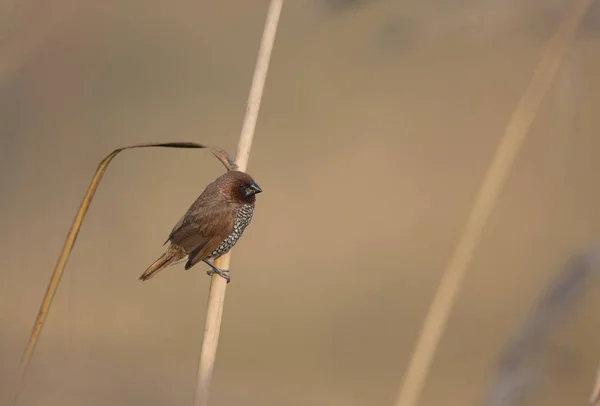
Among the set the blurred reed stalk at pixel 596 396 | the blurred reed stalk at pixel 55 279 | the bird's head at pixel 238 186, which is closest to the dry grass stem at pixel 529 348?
the blurred reed stalk at pixel 596 396

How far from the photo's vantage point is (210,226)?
2438 millimetres

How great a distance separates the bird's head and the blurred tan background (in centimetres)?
99

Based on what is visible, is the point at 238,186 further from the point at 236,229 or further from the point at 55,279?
the point at 55,279

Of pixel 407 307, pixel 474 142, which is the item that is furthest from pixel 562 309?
pixel 474 142

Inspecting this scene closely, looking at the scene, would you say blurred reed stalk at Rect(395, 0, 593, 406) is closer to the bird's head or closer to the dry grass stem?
the dry grass stem

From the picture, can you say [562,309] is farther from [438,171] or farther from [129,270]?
[438,171]

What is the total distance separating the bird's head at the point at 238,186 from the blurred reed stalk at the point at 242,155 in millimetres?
230

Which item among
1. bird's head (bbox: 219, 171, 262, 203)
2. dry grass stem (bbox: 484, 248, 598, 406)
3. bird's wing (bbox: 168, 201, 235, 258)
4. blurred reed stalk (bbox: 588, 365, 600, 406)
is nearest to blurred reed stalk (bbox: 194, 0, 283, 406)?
bird's head (bbox: 219, 171, 262, 203)

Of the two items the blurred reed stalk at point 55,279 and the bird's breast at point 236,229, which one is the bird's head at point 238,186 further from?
the blurred reed stalk at point 55,279

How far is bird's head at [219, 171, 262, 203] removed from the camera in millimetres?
2394

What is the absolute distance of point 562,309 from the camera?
1.62m

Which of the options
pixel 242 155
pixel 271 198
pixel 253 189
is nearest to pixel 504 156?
pixel 242 155

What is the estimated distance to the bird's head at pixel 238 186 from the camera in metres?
2.39

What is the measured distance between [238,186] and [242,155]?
39 centimetres
